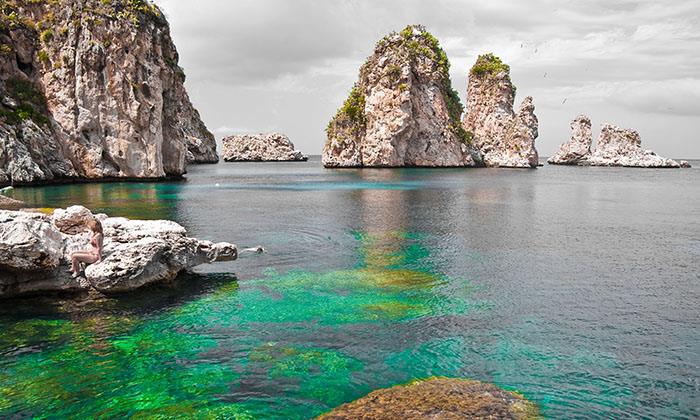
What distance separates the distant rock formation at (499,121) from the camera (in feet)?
508

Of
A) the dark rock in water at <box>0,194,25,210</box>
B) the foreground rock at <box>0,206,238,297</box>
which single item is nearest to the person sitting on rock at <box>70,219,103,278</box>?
the foreground rock at <box>0,206,238,297</box>

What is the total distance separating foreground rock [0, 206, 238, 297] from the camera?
61.7 ft

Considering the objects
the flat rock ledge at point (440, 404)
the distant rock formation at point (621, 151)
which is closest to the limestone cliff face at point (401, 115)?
the distant rock formation at point (621, 151)

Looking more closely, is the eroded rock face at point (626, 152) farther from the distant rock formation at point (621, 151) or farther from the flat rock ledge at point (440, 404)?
the flat rock ledge at point (440, 404)

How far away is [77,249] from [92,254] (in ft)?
3.94

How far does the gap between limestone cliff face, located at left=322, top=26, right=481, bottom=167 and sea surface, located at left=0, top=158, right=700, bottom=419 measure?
103 m

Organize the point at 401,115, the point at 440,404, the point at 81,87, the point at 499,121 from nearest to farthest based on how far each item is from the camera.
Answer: the point at 440,404, the point at 81,87, the point at 401,115, the point at 499,121

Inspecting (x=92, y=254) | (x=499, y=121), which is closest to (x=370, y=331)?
(x=92, y=254)

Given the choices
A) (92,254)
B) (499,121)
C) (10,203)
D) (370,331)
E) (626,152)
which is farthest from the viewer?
(626,152)

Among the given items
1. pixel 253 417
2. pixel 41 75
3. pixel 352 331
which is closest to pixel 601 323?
pixel 352 331

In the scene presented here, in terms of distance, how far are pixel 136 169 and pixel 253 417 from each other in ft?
226

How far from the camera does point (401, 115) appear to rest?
132 metres

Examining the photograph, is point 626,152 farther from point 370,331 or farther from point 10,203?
point 370,331

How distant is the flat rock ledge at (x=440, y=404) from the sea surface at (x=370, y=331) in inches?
29.3
